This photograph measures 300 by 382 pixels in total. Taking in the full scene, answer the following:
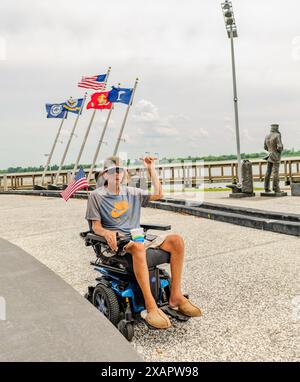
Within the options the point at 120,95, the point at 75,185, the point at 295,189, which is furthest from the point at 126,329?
the point at 120,95

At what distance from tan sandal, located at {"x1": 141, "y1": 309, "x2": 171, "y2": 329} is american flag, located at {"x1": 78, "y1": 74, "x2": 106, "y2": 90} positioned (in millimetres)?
22906

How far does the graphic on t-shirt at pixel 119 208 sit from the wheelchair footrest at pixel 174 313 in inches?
36.1

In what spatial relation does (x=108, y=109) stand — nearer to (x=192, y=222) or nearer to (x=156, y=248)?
(x=192, y=222)

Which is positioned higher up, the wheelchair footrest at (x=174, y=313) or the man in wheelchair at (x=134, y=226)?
the man in wheelchair at (x=134, y=226)

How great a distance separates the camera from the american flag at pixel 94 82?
81.0 ft

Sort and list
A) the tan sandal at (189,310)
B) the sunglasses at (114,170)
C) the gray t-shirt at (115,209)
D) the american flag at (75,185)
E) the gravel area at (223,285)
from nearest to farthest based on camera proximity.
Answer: the gravel area at (223,285) < the tan sandal at (189,310) < the gray t-shirt at (115,209) < the sunglasses at (114,170) < the american flag at (75,185)

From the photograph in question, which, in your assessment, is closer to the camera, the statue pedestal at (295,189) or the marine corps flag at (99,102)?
the statue pedestal at (295,189)

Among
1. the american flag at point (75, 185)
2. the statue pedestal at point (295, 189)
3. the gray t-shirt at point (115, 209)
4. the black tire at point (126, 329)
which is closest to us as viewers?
the black tire at point (126, 329)

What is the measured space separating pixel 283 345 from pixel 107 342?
128 centimetres

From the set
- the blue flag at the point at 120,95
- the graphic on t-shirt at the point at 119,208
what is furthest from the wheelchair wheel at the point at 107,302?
the blue flag at the point at 120,95

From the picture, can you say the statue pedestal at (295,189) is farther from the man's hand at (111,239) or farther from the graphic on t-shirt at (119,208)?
the man's hand at (111,239)

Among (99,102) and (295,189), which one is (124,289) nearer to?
(295,189)

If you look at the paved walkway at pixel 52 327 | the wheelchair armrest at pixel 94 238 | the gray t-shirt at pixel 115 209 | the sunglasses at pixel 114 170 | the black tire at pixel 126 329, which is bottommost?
the black tire at pixel 126 329
